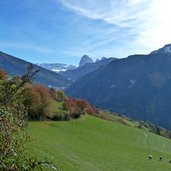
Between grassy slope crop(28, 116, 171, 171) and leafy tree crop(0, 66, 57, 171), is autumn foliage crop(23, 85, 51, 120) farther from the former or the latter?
leafy tree crop(0, 66, 57, 171)

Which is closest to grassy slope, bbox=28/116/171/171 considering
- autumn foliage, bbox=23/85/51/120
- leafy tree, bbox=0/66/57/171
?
autumn foliage, bbox=23/85/51/120

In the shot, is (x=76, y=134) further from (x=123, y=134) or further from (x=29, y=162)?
(x=29, y=162)

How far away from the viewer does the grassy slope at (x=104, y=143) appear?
4412cm

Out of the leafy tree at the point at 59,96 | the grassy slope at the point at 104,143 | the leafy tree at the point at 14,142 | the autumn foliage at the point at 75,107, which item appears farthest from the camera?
the leafy tree at the point at 59,96

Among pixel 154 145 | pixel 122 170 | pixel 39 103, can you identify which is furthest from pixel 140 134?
pixel 122 170

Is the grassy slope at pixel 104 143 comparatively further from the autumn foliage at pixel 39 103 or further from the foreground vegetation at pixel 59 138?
the autumn foliage at pixel 39 103

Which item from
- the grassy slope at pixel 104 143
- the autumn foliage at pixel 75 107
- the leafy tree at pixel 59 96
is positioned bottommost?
the grassy slope at pixel 104 143

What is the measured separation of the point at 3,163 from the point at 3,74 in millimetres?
64028

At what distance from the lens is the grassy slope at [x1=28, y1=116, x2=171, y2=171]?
44125mm

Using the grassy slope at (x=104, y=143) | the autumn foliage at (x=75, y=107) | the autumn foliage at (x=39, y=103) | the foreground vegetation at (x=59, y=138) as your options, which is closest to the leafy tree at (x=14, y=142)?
the foreground vegetation at (x=59, y=138)

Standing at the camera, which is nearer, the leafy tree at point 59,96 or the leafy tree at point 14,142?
the leafy tree at point 14,142

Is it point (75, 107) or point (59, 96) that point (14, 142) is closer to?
point (75, 107)

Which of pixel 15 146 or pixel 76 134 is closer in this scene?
pixel 15 146

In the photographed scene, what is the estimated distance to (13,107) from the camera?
1022cm
